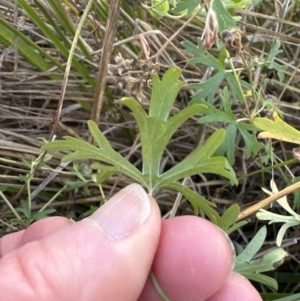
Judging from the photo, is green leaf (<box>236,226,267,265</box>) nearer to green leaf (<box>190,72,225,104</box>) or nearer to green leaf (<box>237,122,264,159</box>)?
green leaf (<box>237,122,264,159</box>)

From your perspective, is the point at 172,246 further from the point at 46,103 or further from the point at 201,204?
the point at 46,103

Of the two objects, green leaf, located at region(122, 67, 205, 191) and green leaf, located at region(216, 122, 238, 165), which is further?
green leaf, located at region(216, 122, 238, 165)

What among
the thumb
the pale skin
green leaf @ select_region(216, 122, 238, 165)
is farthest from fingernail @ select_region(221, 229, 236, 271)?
green leaf @ select_region(216, 122, 238, 165)

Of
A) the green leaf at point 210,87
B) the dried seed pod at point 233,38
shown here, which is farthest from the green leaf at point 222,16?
the green leaf at point 210,87

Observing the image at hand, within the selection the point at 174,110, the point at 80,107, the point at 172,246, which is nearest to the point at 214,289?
the point at 172,246

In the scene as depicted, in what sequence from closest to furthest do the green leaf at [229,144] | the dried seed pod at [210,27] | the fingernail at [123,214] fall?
the dried seed pod at [210,27] → the fingernail at [123,214] → the green leaf at [229,144]

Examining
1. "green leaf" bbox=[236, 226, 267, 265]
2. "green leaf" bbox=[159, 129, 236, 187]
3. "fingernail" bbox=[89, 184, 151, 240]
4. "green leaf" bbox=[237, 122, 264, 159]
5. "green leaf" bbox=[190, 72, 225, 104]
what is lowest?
"green leaf" bbox=[236, 226, 267, 265]

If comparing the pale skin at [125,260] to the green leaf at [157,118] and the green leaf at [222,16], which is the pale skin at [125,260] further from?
the green leaf at [222,16]

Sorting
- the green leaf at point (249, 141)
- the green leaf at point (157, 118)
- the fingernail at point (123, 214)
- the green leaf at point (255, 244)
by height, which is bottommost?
the green leaf at point (255, 244)
